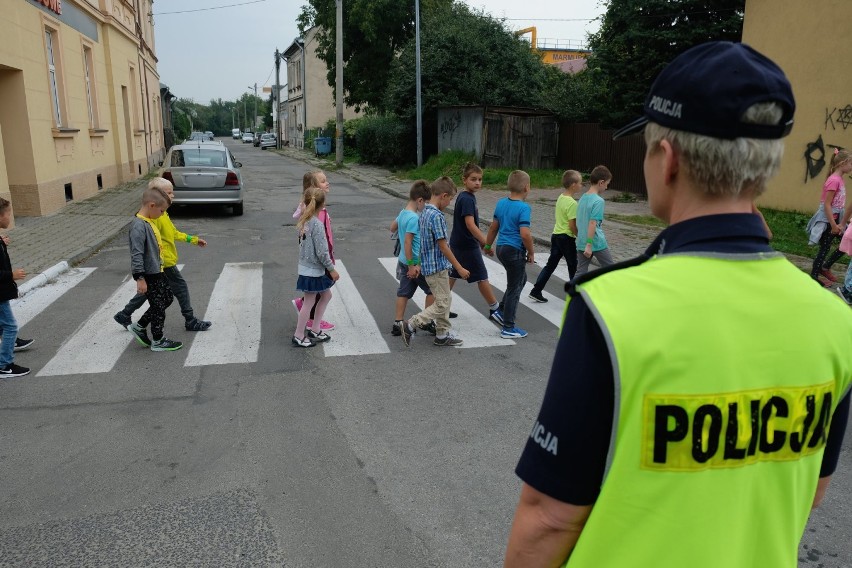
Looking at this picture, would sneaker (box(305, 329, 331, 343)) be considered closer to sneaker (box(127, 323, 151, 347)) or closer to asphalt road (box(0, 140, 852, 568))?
asphalt road (box(0, 140, 852, 568))

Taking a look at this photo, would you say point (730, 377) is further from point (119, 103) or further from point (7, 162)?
point (119, 103)

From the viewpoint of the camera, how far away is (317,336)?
654cm

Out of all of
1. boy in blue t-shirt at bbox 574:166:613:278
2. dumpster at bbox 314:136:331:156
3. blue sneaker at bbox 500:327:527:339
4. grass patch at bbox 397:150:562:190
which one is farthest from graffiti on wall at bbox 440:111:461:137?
blue sneaker at bbox 500:327:527:339

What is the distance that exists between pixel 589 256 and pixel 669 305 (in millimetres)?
6551

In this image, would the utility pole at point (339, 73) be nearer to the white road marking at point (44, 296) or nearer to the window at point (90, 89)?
the window at point (90, 89)

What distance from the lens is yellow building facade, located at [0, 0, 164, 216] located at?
503 inches

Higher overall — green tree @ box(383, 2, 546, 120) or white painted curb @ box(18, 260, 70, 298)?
green tree @ box(383, 2, 546, 120)

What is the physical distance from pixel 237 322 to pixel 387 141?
938 inches

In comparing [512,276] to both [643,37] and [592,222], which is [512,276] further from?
[643,37]

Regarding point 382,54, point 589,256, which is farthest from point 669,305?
point 382,54

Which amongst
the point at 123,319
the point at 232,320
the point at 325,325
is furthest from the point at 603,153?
the point at 123,319

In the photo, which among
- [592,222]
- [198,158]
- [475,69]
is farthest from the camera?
[475,69]

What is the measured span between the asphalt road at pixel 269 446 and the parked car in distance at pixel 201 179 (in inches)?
280

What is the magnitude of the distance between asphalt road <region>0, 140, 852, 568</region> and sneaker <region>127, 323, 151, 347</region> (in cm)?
10
